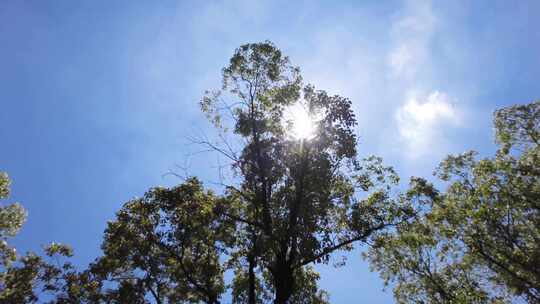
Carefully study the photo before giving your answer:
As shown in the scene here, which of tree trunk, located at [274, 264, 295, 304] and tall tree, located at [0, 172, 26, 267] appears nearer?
tree trunk, located at [274, 264, 295, 304]

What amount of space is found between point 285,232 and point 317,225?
173 centimetres

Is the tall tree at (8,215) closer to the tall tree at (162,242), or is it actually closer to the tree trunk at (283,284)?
the tall tree at (162,242)

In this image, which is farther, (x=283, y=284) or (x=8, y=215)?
(x=8, y=215)

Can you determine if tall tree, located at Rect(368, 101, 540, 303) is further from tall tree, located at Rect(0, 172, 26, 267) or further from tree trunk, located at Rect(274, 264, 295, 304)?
tall tree, located at Rect(0, 172, 26, 267)

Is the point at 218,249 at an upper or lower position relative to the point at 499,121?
lower

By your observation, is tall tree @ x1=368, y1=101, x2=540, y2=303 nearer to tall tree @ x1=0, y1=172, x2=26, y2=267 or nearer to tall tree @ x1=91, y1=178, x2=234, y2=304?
tall tree @ x1=91, y1=178, x2=234, y2=304

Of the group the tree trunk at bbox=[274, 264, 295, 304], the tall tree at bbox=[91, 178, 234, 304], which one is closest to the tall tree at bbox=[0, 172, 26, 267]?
the tall tree at bbox=[91, 178, 234, 304]

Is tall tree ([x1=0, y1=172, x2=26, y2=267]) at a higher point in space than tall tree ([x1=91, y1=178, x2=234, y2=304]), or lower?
higher

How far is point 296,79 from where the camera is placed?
19000mm

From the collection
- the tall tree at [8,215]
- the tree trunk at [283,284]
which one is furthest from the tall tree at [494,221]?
the tall tree at [8,215]

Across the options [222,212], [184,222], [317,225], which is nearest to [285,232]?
[317,225]

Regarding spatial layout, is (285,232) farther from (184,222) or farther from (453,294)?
(453,294)

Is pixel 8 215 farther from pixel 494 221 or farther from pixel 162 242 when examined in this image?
pixel 494 221

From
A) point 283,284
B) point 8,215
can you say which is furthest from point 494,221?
point 8,215
